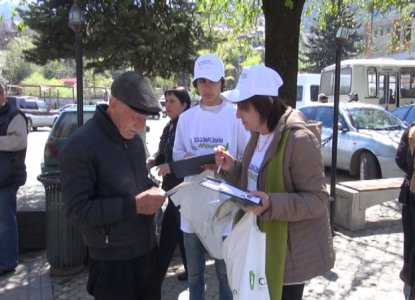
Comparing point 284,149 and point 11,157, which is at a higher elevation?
point 284,149

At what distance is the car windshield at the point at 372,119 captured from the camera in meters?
9.43

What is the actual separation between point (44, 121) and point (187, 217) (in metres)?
24.6

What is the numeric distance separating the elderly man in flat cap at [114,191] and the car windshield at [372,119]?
8.27 m

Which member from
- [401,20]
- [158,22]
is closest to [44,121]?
[158,22]

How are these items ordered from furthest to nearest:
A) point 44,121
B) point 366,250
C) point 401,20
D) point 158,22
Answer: point 44,121 < point 401,20 < point 158,22 < point 366,250

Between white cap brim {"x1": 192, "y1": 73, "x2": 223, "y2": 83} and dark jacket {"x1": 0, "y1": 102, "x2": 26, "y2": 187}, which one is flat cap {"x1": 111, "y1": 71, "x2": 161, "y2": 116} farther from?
dark jacket {"x1": 0, "y1": 102, "x2": 26, "y2": 187}

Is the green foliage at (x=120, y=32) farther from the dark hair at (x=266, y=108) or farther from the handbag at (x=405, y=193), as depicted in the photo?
the dark hair at (x=266, y=108)

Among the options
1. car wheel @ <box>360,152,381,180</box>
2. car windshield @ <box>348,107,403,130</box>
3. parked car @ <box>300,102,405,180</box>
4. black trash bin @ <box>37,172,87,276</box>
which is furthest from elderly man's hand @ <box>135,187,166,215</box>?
car windshield @ <box>348,107,403,130</box>

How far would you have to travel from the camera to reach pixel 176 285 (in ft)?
13.3

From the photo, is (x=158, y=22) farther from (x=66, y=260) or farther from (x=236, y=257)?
(x=236, y=257)

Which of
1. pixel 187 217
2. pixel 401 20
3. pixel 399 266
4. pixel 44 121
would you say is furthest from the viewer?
pixel 44 121

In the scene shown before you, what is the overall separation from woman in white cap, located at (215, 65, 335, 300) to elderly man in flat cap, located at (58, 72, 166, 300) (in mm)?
538

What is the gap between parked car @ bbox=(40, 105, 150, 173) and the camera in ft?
24.5

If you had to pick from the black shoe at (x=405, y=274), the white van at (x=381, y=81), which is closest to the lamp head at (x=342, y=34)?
the black shoe at (x=405, y=274)
